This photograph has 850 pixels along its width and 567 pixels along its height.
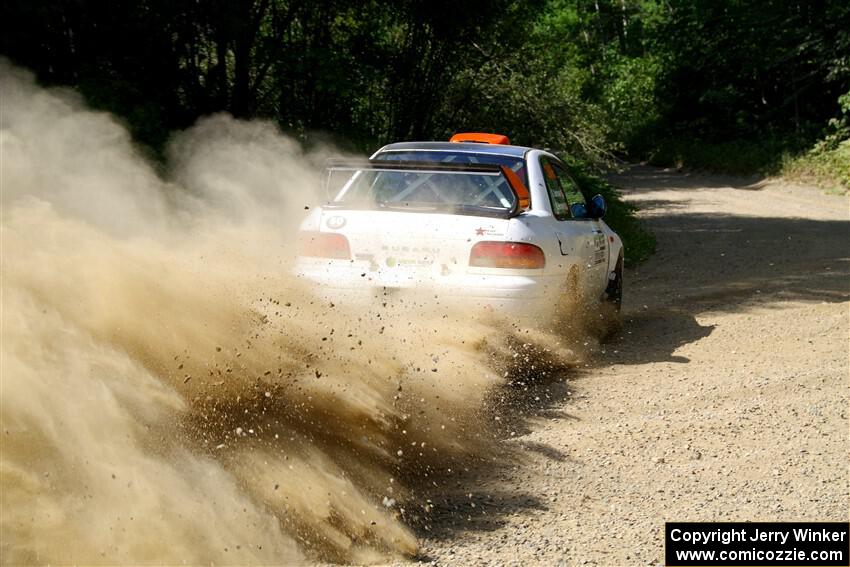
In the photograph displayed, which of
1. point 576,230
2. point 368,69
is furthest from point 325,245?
point 368,69

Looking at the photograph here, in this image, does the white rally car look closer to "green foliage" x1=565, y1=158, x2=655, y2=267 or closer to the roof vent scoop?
the roof vent scoop

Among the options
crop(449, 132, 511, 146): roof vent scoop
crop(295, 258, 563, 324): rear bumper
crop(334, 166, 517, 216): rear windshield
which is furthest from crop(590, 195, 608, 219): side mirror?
crop(295, 258, 563, 324): rear bumper

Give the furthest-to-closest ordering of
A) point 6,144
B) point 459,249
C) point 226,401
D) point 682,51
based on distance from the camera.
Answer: point 682,51
point 459,249
point 6,144
point 226,401

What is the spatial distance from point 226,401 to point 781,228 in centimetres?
1660

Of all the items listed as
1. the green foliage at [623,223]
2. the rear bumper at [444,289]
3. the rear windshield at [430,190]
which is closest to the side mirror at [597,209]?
the rear windshield at [430,190]

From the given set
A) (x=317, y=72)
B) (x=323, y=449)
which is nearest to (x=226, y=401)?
(x=323, y=449)

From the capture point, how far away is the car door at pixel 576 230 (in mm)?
8336

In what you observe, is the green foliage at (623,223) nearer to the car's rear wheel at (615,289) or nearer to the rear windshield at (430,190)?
the car's rear wheel at (615,289)

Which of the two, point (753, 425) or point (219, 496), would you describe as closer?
point (219, 496)

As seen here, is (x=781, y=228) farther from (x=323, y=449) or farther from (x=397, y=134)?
(x=323, y=449)

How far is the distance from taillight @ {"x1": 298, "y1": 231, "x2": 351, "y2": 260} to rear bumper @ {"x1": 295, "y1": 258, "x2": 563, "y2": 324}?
0.65 ft

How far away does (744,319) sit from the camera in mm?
10234

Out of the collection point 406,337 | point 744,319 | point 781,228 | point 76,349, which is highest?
point 76,349

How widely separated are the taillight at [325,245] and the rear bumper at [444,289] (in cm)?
20
